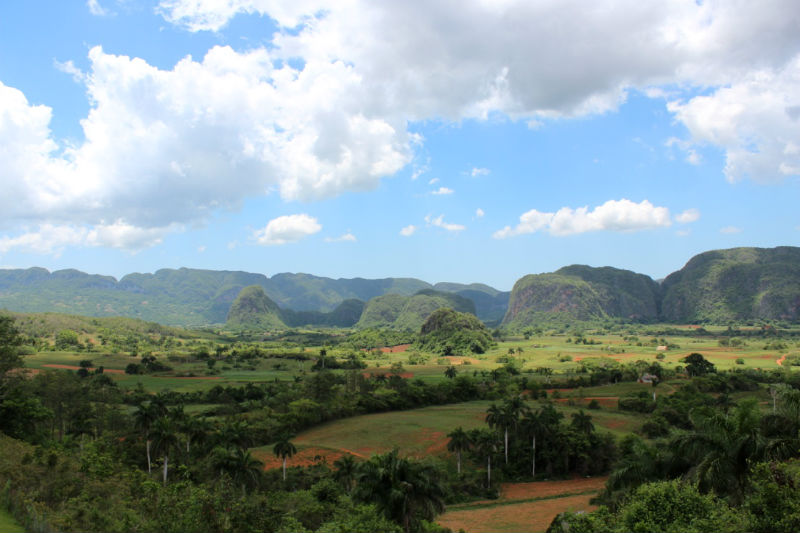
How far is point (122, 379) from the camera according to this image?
89438 mm

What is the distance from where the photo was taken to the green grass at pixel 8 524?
15941 millimetres

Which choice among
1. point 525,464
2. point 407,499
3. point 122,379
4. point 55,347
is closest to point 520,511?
point 525,464

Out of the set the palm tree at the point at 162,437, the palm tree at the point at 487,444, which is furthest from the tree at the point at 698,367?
the palm tree at the point at 162,437

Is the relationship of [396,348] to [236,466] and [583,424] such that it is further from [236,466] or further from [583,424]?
[236,466]

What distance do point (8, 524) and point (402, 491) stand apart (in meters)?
14.4

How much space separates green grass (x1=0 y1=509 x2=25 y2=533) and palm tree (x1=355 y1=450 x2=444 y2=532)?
12.3m

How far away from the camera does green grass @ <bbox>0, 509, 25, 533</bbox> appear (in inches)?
628

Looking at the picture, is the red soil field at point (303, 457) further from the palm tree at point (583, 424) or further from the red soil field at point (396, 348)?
the red soil field at point (396, 348)

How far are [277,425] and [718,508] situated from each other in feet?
157

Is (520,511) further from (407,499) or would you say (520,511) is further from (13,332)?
(13,332)

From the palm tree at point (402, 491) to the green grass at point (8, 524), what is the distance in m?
12.3

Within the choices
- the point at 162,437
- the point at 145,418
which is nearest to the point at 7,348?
the point at 145,418

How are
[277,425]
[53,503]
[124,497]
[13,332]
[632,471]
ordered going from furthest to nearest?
[277,425] < [13,332] < [632,471] < [124,497] < [53,503]

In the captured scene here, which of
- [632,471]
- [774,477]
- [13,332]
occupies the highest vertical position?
[13,332]
